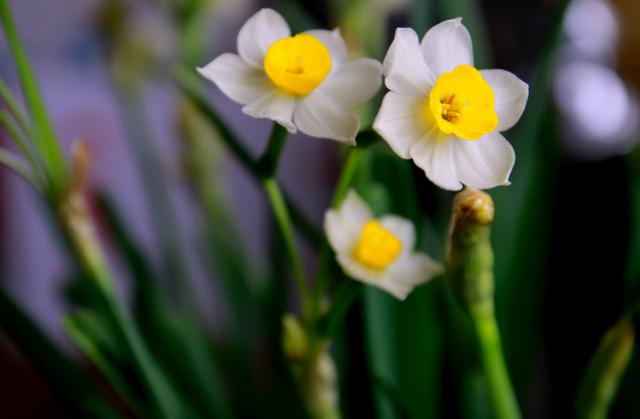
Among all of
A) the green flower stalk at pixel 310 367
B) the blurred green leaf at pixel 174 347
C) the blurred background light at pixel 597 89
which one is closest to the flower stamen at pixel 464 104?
the green flower stalk at pixel 310 367

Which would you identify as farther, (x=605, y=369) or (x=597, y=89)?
(x=597, y=89)

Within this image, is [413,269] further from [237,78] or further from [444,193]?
[444,193]

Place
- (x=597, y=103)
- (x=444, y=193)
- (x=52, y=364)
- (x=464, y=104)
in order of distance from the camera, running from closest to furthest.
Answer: (x=464, y=104) < (x=52, y=364) < (x=444, y=193) < (x=597, y=103)

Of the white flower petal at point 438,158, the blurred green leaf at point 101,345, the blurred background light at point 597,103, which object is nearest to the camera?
the white flower petal at point 438,158

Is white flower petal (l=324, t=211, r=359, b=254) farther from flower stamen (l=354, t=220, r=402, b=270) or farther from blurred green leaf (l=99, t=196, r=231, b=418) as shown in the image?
blurred green leaf (l=99, t=196, r=231, b=418)

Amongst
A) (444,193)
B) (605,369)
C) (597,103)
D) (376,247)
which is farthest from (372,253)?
(597,103)

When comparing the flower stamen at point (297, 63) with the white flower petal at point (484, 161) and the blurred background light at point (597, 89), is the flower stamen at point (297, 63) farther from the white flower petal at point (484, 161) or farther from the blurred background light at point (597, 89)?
the blurred background light at point (597, 89)

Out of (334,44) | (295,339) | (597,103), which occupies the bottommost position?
(597,103)
